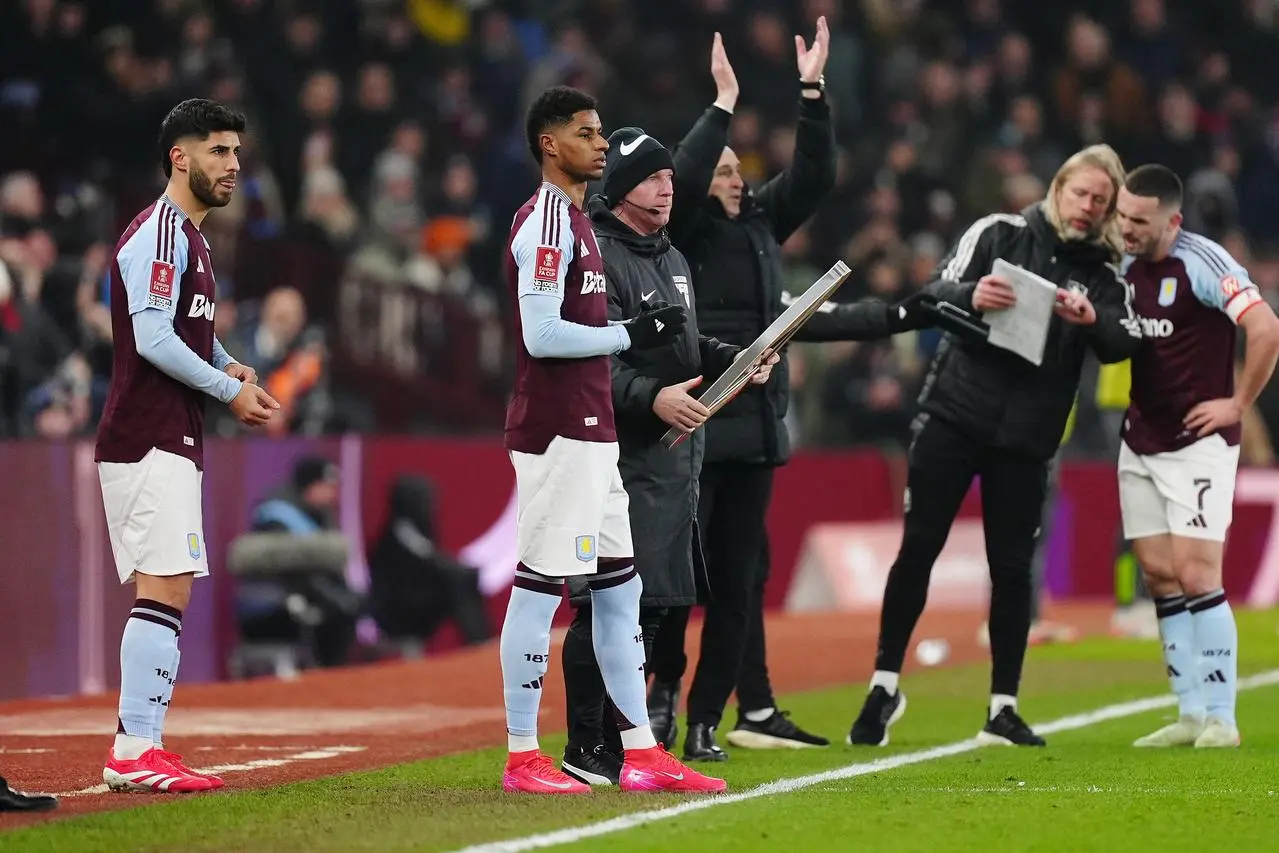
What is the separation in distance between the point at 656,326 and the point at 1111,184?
2658mm

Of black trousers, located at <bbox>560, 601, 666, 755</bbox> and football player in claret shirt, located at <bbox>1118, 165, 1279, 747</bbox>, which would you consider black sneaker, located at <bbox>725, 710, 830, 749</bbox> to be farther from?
black trousers, located at <bbox>560, 601, 666, 755</bbox>

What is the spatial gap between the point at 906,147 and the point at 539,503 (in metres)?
15.4

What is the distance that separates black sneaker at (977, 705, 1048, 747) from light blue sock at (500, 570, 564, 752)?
2.53 metres

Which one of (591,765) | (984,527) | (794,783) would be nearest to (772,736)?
(984,527)

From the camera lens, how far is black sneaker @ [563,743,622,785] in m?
7.22

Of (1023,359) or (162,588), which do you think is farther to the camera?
(1023,359)

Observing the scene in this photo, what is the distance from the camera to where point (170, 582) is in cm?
716

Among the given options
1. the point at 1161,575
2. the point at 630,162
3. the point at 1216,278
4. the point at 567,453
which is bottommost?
the point at 1161,575

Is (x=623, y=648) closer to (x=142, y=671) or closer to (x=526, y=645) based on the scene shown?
(x=526, y=645)

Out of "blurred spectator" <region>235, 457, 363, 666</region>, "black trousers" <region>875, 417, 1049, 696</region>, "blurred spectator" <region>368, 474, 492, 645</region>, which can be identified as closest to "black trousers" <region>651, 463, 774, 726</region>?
"black trousers" <region>875, 417, 1049, 696</region>

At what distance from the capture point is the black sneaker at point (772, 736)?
28.9 feet

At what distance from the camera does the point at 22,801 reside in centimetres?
663

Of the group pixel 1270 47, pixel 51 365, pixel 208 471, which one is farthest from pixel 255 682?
pixel 1270 47

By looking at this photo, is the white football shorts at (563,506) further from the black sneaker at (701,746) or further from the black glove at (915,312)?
Answer: the black glove at (915,312)
